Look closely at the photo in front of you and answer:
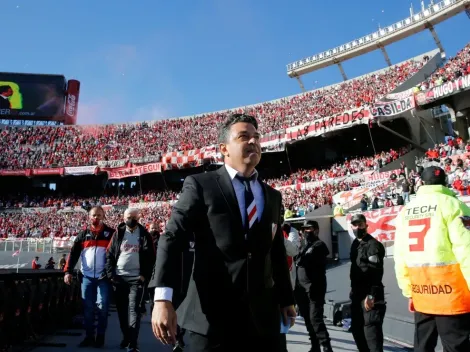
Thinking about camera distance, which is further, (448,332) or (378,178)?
(378,178)

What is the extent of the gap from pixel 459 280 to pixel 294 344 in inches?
147

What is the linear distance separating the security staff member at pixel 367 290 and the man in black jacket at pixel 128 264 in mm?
2656

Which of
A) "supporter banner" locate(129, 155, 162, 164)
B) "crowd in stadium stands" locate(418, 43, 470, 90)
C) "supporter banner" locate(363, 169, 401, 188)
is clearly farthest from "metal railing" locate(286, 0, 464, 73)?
"supporter banner" locate(363, 169, 401, 188)

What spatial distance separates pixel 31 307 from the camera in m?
5.62

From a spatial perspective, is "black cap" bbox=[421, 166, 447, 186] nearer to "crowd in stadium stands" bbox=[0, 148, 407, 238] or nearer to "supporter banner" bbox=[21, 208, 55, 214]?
"crowd in stadium stands" bbox=[0, 148, 407, 238]

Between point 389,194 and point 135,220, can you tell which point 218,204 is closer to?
point 135,220

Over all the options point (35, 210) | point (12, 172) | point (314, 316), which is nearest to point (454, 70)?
point (314, 316)

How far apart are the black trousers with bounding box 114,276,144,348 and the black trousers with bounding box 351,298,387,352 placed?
2600mm

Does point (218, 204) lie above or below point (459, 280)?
above

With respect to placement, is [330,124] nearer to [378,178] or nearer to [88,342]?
[378,178]

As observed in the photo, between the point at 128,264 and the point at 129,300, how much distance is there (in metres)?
0.46

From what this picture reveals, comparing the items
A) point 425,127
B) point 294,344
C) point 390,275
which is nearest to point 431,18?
point 425,127

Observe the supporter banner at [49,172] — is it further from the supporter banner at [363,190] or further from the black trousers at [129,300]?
the black trousers at [129,300]

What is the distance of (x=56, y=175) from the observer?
42344 millimetres
